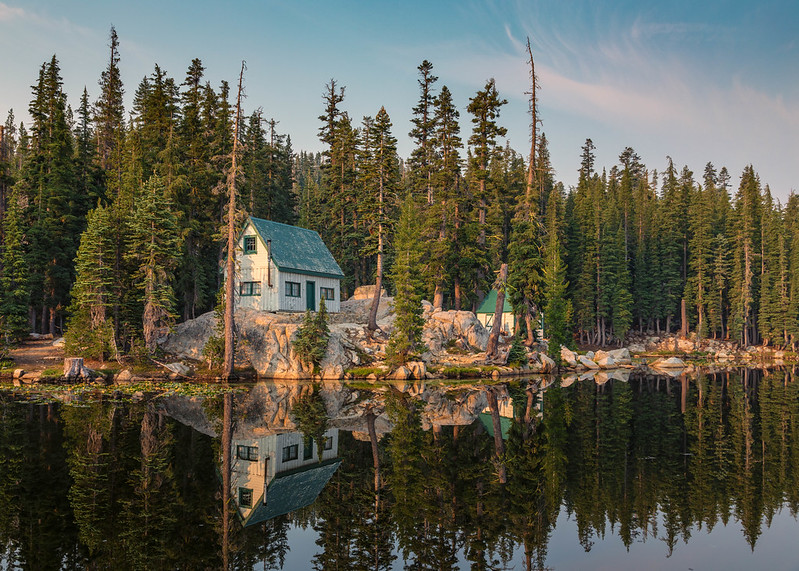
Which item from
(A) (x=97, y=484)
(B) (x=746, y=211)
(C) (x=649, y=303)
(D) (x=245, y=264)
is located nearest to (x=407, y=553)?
(A) (x=97, y=484)

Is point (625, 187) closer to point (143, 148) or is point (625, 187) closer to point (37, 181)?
point (143, 148)

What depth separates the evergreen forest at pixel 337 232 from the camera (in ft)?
125

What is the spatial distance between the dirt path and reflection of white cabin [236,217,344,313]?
12794 mm

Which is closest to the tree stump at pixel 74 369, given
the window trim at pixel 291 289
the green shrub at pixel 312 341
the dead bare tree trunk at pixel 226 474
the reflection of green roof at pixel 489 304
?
the green shrub at pixel 312 341

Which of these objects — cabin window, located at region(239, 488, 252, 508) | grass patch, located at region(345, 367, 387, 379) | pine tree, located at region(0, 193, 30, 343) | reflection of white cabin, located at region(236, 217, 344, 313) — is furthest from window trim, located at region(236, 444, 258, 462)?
pine tree, located at region(0, 193, 30, 343)

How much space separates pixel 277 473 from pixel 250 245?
32031 millimetres

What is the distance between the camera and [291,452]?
15.9 metres

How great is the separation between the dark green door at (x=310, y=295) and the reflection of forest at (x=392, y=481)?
2091 cm

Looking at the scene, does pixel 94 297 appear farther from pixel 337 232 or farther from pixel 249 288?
pixel 337 232

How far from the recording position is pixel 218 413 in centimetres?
2216

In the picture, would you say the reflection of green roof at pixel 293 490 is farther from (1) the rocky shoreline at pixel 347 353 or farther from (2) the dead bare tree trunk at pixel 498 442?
(1) the rocky shoreline at pixel 347 353

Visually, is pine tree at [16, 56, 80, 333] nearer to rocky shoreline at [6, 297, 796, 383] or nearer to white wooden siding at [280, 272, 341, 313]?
rocky shoreline at [6, 297, 796, 383]

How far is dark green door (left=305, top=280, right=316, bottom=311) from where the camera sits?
1781 inches

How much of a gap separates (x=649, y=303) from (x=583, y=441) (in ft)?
235
